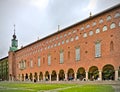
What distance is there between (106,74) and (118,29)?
1237 cm

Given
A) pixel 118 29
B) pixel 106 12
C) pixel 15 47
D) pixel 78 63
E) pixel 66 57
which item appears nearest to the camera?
pixel 118 29

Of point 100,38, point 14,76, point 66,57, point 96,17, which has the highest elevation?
point 96,17

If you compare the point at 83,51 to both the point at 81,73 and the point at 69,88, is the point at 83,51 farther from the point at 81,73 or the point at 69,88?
the point at 69,88

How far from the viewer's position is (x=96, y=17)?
3681 centimetres

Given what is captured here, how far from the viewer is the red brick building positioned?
3356 cm

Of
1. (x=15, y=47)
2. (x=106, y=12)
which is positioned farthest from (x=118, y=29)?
(x=15, y=47)

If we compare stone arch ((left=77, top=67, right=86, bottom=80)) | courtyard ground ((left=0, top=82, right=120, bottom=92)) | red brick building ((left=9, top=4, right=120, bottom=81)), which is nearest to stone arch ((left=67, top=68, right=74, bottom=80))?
red brick building ((left=9, top=4, right=120, bottom=81))

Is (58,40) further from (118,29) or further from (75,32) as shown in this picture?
(118,29)

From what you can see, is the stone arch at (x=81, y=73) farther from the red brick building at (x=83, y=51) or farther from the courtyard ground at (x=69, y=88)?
the courtyard ground at (x=69, y=88)

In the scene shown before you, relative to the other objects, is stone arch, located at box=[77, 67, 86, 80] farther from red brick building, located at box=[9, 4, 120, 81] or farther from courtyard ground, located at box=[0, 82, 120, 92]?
courtyard ground, located at box=[0, 82, 120, 92]

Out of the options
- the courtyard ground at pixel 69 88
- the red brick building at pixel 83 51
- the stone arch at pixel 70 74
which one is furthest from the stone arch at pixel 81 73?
the courtyard ground at pixel 69 88

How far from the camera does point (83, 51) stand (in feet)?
129

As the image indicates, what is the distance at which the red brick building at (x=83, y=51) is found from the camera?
110 feet

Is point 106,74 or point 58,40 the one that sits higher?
point 58,40
